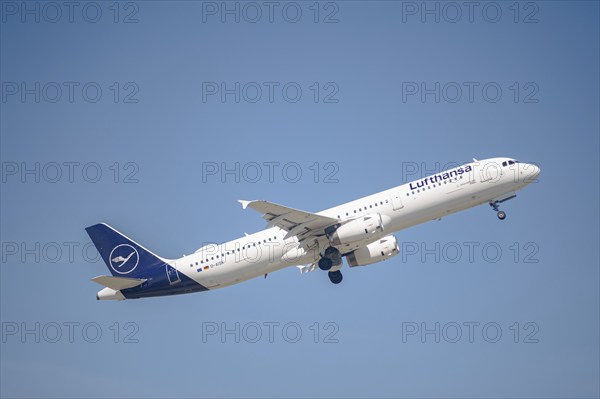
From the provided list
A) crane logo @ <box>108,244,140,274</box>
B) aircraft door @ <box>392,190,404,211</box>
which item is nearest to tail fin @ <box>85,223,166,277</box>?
crane logo @ <box>108,244,140,274</box>

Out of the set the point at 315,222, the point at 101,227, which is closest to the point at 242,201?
the point at 315,222

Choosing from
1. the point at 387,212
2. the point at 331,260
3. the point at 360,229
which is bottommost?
the point at 331,260

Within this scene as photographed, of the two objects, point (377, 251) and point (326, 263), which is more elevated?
point (377, 251)

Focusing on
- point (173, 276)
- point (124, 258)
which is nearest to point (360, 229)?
point (173, 276)

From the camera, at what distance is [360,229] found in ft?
211

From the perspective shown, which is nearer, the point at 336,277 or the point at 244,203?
the point at 244,203

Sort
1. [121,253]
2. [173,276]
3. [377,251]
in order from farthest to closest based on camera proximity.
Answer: [121,253]
[377,251]
[173,276]

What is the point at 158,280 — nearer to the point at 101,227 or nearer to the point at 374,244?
the point at 101,227

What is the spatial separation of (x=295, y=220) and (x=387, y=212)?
20.4 ft

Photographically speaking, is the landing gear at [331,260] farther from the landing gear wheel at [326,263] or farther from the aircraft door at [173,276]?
the aircraft door at [173,276]

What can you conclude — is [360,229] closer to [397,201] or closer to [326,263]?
[397,201]

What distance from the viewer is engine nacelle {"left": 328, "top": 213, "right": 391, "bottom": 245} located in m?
64.0

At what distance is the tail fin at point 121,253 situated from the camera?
2717 inches

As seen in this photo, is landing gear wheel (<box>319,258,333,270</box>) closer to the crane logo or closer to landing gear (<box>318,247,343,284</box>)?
landing gear (<box>318,247,343,284</box>)
